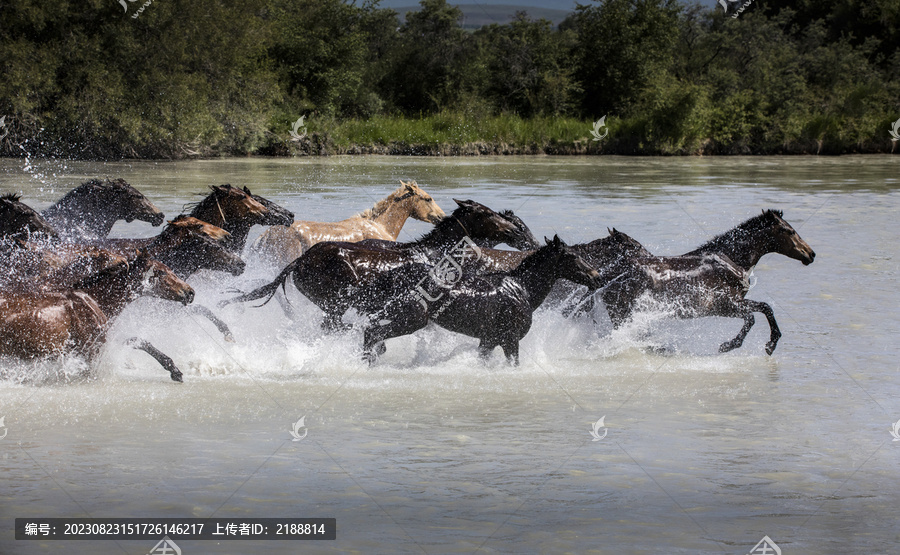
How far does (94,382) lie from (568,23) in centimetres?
4330

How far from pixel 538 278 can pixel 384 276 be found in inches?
42.8

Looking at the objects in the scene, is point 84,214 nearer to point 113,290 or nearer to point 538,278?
point 113,290

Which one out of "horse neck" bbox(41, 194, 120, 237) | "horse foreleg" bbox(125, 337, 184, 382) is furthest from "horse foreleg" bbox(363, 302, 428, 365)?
"horse neck" bbox(41, 194, 120, 237)

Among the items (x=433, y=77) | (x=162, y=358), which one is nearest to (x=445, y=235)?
(x=162, y=358)

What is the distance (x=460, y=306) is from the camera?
663cm

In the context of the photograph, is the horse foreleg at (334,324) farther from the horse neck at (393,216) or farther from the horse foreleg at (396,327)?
the horse neck at (393,216)

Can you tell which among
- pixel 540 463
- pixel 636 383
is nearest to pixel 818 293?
pixel 636 383

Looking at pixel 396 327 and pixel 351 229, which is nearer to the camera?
pixel 396 327

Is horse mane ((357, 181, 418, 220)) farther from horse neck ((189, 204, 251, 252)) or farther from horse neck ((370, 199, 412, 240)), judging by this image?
horse neck ((189, 204, 251, 252))

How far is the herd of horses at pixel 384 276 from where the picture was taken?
19.9 ft

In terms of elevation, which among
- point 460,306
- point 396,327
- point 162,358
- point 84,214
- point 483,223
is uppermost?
point 483,223

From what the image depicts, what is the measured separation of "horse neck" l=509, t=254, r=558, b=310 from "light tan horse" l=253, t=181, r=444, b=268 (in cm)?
183

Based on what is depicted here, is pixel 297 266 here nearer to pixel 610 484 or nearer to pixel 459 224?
pixel 459 224

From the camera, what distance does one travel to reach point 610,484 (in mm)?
4605
